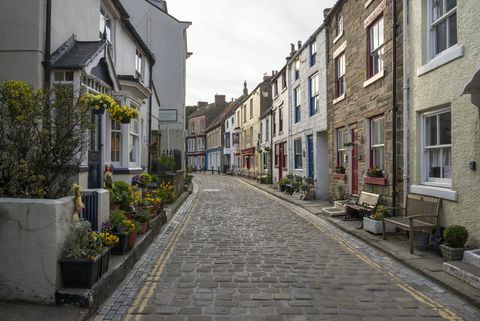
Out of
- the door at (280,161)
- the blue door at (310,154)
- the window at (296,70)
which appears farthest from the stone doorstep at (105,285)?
the door at (280,161)

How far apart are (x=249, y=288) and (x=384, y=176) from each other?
6.66 m

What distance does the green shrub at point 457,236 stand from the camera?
22.8 feet

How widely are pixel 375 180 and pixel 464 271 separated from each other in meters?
5.63

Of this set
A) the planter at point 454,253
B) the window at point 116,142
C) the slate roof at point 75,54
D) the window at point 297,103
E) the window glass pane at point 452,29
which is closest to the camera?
the planter at point 454,253

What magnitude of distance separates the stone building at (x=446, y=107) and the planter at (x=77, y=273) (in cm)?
600

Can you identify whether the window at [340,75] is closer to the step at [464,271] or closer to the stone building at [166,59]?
the step at [464,271]

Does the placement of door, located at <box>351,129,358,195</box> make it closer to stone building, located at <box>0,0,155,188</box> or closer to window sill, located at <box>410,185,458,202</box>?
window sill, located at <box>410,185,458,202</box>

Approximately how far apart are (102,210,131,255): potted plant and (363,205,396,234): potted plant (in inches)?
224

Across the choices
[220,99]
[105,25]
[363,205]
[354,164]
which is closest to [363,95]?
A: [354,164]

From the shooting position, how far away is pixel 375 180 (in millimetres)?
11500

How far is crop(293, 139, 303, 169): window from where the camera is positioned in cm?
2203

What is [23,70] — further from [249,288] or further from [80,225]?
[249,288]

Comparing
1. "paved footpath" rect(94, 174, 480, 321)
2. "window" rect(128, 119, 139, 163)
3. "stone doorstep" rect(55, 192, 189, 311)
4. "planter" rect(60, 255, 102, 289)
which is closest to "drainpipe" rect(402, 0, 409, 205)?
"paved footpath" rect(94, 174, 480, 321)

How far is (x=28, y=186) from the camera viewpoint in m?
5.35
